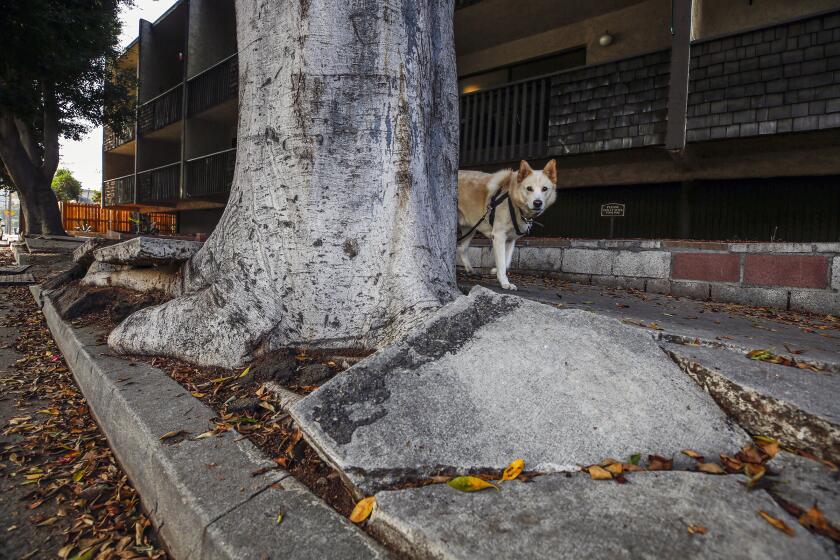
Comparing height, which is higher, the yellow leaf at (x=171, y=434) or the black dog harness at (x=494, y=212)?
the black dog harness at (x=494, y=212)

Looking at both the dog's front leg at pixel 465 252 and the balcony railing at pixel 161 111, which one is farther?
the balcony railing at pixel 161 111

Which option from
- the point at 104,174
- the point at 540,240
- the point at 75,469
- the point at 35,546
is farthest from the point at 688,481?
the point at 104,174

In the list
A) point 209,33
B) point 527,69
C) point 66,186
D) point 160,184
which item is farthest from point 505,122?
point 66,186

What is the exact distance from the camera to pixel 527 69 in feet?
30.1

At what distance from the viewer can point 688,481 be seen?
125cm

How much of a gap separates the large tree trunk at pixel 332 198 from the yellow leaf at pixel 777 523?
1.56m

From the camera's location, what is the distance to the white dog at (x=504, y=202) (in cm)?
454

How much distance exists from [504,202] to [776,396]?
360cm

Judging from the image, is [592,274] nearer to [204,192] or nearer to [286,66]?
[286,66]

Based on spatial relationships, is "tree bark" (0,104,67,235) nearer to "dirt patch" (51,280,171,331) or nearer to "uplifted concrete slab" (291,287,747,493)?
"dirt patch" (51,280,171,331)

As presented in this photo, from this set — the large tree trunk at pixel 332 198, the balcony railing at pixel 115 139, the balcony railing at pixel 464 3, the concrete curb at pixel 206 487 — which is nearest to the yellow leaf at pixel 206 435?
the concrete curb at pixel 206 487

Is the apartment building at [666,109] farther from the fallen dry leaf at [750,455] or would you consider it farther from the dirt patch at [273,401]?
the dirt patch at [273,401]

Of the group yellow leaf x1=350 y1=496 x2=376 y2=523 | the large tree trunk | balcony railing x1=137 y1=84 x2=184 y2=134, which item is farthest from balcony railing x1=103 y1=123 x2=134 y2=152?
yellow leaf x1=350 y1=496 x2=376 y2=523

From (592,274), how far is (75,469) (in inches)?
210
